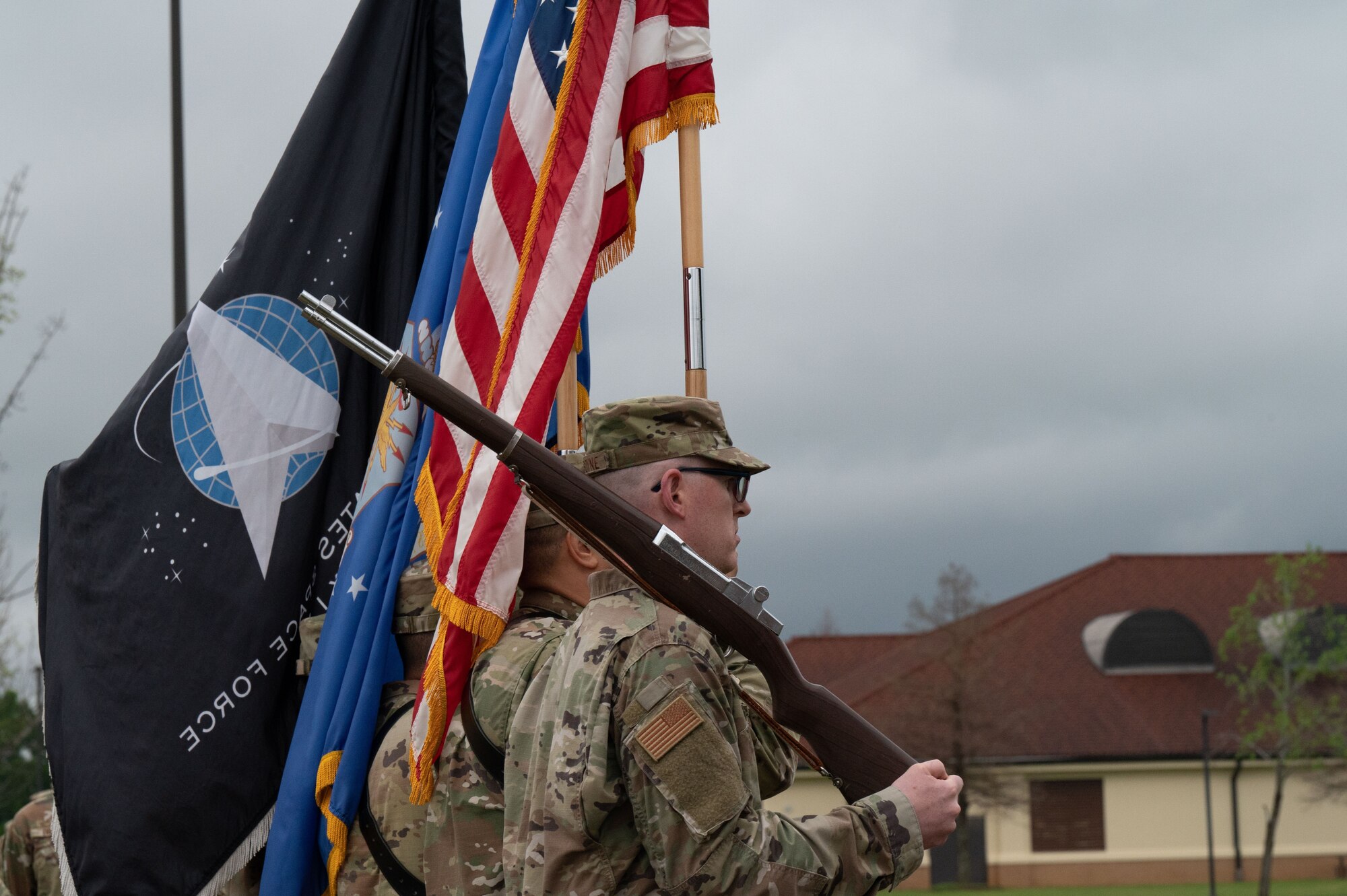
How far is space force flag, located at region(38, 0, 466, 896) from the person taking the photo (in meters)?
4.74

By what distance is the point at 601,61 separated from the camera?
470cm

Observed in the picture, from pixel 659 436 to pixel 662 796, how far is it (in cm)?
81

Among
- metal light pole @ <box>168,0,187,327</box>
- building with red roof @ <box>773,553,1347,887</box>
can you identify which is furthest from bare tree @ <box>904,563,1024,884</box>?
metal light pole @ <box>168,0,187,327</box>

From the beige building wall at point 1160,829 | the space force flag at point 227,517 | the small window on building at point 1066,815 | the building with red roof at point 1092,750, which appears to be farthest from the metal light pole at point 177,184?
the small window on building at point 1066,815

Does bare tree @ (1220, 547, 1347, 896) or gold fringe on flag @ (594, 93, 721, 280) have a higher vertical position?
gold fringe on flag @ (594, 93, 721, 280)

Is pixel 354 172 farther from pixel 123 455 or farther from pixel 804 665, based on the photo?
pixel 804 665

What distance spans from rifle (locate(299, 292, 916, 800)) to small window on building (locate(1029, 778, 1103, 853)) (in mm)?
35513

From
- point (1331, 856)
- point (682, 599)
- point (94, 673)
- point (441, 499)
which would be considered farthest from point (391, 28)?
point (1331, 856)

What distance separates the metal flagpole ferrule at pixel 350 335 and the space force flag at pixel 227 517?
215 cm

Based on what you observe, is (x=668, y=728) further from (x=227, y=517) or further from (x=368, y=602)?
(x=227, y=517)

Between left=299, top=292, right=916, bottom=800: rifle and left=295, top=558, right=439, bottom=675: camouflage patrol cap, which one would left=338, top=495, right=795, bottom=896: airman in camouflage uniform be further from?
left=295, top=558, right=439, bottom=675: camouflage patrol cap

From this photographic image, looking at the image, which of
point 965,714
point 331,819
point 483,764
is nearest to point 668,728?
point 483,764

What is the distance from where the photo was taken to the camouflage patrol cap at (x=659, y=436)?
2971 millimetres

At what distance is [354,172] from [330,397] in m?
0.96
